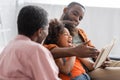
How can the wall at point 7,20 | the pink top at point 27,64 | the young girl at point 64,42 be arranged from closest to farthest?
1. the pink top at point 27,64
2. the young girl at point 64,42
3. the wall at point 7,20

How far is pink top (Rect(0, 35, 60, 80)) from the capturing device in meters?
1.05

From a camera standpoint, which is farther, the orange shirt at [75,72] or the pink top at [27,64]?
the orange shirt at [75,72]

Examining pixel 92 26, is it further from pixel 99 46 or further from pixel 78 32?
pixel 78 32

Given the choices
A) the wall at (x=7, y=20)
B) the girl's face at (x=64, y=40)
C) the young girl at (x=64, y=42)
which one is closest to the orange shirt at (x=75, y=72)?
the young girl at (x=64, y=42)

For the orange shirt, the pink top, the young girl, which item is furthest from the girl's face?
the pink top

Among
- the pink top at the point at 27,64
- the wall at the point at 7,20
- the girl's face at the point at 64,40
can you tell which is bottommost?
the wall at the point at 7,20

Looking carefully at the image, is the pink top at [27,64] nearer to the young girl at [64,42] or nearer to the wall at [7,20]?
the young girl at [64,42]

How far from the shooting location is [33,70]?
1056 millimetres

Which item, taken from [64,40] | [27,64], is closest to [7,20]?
[64,40]

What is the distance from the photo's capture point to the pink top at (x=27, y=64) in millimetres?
1055

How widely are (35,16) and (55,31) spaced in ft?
1.38

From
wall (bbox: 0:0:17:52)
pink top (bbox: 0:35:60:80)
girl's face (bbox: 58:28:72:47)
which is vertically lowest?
wall (bbox: 0:0:17:52)

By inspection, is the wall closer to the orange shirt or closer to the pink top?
the orange shirt

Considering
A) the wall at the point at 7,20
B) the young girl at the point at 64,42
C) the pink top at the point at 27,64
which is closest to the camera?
the pink top at the point at 27,64
